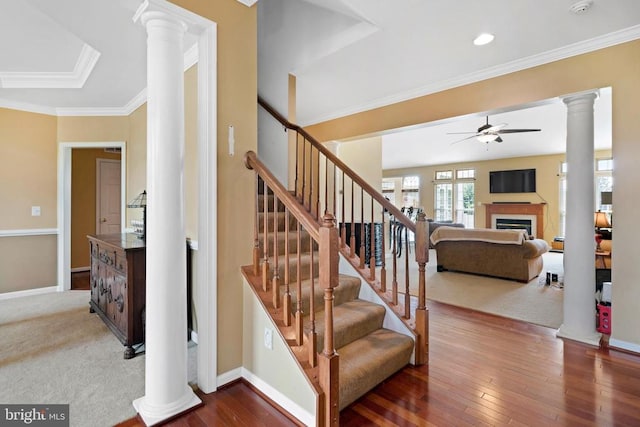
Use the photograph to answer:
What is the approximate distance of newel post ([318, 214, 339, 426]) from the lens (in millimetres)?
1517

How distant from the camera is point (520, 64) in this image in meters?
3.05

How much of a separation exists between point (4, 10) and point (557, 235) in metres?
11.3

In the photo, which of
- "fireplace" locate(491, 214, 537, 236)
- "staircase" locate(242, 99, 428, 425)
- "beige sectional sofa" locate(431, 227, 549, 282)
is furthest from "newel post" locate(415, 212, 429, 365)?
"fireplace" locate(491, 214, 537, 236)

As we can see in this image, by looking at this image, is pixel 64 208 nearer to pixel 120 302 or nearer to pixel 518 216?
pixel 120 302

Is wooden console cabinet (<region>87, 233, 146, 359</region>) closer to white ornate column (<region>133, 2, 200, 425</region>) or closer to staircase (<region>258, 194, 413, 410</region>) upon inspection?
white ornate column (<region>133, 2, 200, 425</region>)

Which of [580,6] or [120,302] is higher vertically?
[580,6]

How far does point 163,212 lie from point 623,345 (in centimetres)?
373

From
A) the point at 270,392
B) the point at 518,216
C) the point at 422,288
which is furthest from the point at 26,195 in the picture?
the point at 518,216

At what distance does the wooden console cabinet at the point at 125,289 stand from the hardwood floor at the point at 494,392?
3.28 ft

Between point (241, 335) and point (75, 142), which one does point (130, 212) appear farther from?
point (241, 335)

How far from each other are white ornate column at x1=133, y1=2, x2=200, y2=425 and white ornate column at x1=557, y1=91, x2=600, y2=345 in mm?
3291

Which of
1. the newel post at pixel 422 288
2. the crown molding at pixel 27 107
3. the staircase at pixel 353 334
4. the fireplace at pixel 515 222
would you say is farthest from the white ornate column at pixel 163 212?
the fireplace at pixel 515 222

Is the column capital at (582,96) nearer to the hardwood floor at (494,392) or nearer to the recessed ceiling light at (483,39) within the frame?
the recessed ceiling light at (483,39)

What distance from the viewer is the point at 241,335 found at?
213cm
